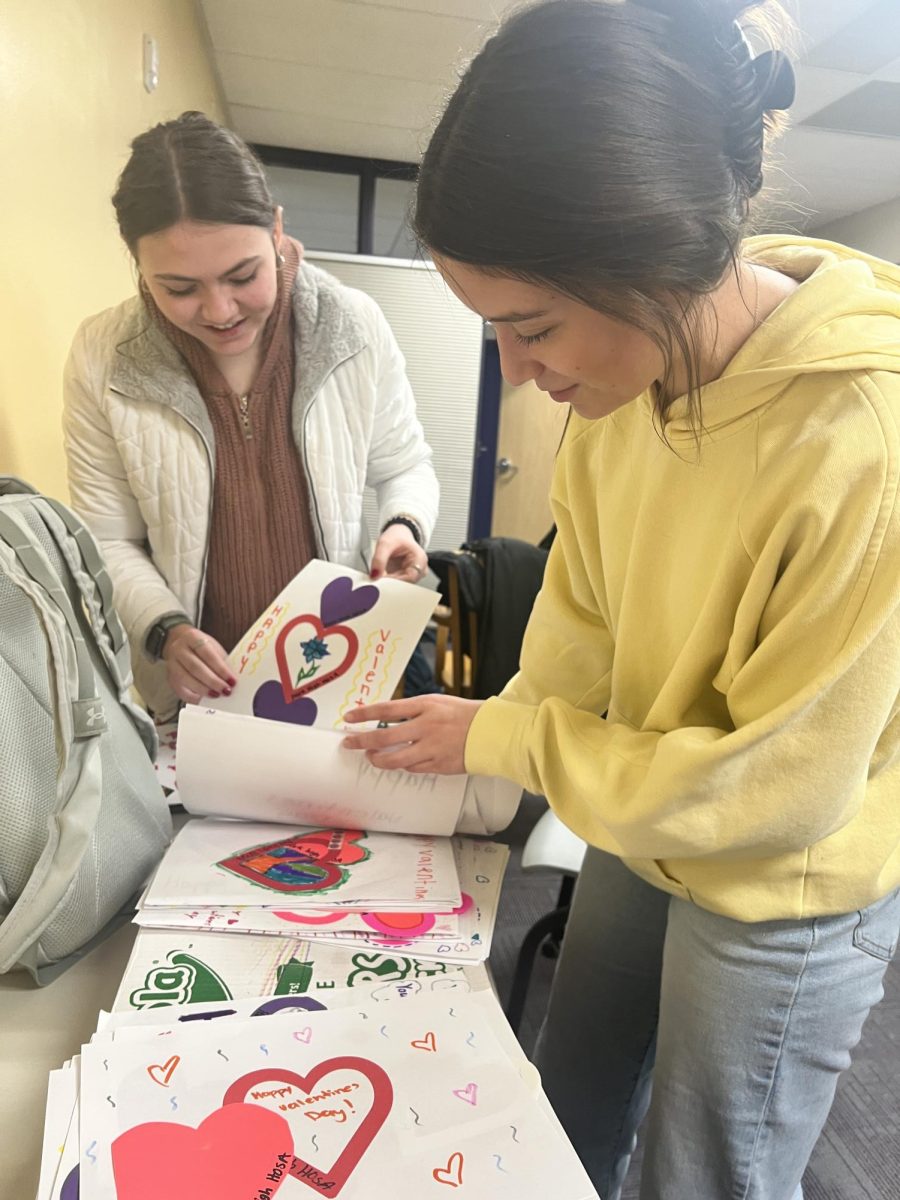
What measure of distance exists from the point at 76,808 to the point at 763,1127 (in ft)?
1.94

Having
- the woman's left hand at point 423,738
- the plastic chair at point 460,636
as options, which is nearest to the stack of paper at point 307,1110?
the woman's left hand at point 423,738

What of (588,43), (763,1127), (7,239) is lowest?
(763,1127)

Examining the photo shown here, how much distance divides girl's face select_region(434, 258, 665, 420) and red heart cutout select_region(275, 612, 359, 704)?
52 cm

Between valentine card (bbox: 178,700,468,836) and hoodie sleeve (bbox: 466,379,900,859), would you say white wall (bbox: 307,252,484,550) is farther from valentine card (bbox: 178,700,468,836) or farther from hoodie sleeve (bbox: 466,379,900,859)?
hoodie sleeve (bbox: 466,379,900,859)

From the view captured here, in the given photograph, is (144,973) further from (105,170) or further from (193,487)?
(105,170)

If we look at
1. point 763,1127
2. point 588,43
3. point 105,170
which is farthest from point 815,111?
point 763,1127

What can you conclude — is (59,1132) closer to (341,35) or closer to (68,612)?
(68,612)

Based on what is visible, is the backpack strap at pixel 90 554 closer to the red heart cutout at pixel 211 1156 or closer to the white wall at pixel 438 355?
the red heart cutout at pixel 211 1156

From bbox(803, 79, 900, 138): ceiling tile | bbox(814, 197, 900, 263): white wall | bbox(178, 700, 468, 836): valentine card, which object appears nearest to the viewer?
bbox(178, 700, 468, 836): valentine card

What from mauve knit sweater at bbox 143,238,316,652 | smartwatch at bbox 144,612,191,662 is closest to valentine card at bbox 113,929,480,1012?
smartwatch at bbox 144,612,191,662

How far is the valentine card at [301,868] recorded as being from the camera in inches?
27.8

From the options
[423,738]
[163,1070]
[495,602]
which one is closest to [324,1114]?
[163,1070]

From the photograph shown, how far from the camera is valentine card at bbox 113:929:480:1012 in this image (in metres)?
0.61

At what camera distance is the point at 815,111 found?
3176 mm
